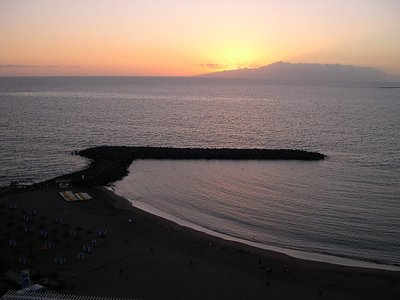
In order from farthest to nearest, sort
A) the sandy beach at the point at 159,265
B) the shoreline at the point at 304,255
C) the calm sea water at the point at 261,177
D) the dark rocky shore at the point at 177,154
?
the dark rocky shore at the point at 177,154 < the calm sea water at the point at 261,177 < the shoreline at the point at 304,255 < the sandy beach at the point at 159,265

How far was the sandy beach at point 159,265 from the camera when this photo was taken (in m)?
20.9

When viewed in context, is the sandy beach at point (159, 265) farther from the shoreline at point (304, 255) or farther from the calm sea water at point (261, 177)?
the calm sea water at point (261, 177)

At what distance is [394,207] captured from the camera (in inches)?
1353

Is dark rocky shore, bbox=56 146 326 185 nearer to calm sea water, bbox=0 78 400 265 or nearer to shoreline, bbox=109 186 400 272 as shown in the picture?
calm sea water, bbox=0 78 400 265

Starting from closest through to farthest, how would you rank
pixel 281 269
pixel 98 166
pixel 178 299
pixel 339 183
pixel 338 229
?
pixel 178 299 < pixel 281 269 < pixel 338 229 < pixel 339 183 < pixel 98 166

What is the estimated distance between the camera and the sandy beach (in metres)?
20.9

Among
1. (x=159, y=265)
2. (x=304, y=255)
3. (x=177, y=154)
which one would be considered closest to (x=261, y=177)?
(x=177, y=154)

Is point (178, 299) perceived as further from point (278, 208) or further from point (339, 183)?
point (339, 183)

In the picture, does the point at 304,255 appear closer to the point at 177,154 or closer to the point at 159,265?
the point at 159,265

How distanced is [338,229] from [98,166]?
28525 mm

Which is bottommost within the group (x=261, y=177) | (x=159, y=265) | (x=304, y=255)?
(x=304, y=255)

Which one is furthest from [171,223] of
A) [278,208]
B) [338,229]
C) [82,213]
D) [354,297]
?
[354,297]

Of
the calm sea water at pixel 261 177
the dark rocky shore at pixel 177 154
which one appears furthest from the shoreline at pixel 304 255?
the dark rocky shore at pixel 177 154

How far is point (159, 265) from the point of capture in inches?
926
